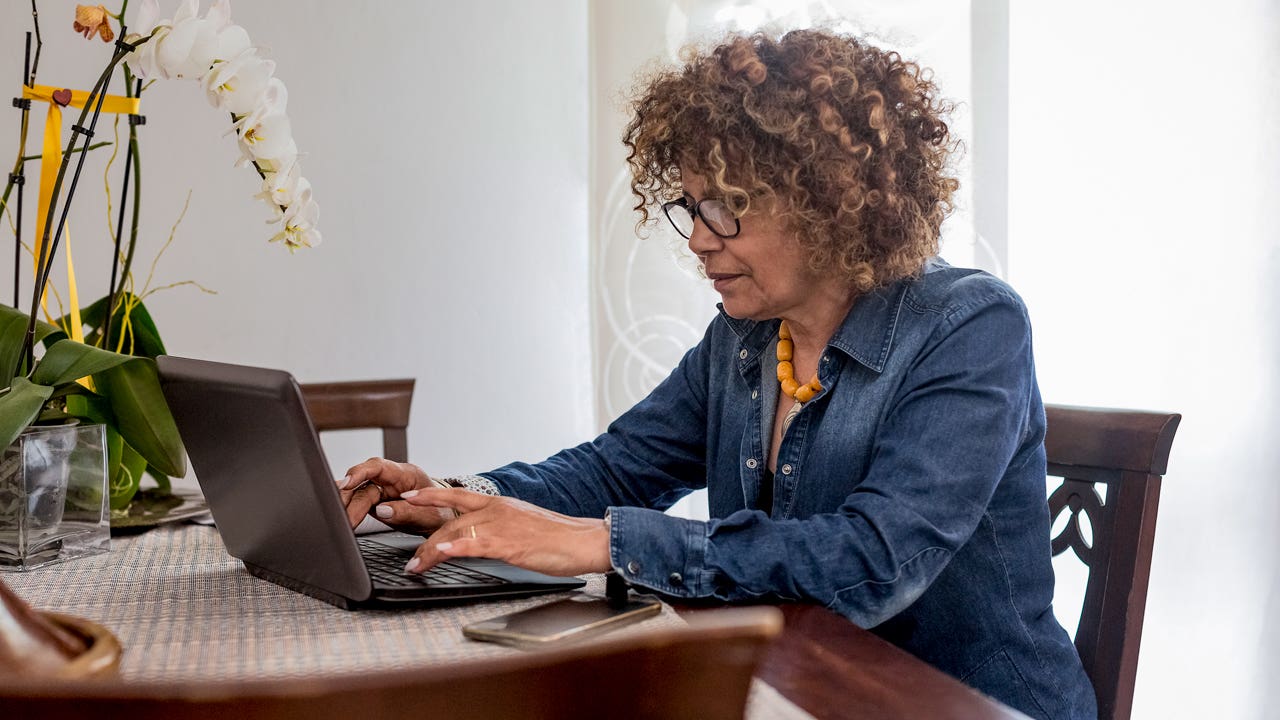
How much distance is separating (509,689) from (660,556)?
59cm

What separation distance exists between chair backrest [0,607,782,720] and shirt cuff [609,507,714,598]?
0.57 metres

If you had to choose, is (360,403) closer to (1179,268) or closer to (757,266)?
(757,266)

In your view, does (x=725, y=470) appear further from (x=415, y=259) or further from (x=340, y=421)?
(x=415, y=259)

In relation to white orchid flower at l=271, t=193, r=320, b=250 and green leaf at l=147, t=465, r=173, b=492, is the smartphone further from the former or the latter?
green leaf at l=147, t=465, r=173, b=492

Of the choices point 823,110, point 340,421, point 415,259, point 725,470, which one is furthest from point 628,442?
point 415,259

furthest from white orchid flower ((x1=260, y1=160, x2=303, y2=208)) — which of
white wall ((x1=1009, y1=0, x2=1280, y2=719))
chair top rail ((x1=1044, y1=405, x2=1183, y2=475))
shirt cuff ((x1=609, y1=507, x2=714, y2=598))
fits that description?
white wall ((x1=1009, y1=0, x2=1280, y2=719))

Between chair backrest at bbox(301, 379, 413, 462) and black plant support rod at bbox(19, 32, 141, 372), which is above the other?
black plant support rod at bbox(19, 32, 141, 372)

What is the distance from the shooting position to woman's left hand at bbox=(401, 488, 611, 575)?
0.91 m

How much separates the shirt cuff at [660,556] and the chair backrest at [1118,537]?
41cm

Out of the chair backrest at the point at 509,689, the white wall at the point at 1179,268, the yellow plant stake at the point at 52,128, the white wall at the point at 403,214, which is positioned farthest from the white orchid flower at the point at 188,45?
the white wall at the point at 403,214

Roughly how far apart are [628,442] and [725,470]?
15cm

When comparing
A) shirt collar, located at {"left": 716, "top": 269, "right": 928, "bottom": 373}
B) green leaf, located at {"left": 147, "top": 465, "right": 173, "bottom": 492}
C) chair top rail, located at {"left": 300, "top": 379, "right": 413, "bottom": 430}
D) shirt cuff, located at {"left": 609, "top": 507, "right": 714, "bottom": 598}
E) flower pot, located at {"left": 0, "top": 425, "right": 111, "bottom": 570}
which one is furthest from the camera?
chair top rail, located at {"left": 300, "top": 379, "right": 413, "bottom": 430}

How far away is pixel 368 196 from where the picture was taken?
8.07 feet

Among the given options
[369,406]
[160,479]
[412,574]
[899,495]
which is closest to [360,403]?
[369,406]
